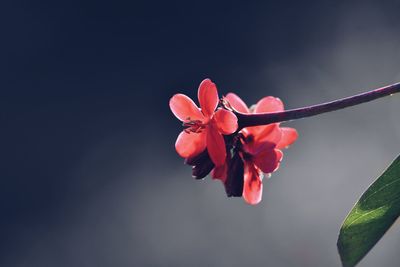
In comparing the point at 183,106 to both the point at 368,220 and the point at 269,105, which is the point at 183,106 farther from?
the point at 368,220

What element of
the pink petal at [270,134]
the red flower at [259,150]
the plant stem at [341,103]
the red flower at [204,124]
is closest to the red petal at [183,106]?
the red flower at [204,124]

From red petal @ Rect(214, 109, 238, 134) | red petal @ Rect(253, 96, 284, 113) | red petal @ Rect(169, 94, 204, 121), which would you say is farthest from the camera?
red petal @ Rect(169, 94, 204, 121)

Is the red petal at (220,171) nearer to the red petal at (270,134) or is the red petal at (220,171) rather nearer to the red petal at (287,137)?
the red petal at (270,134)

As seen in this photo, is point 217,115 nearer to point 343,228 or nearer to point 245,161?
point 245,161

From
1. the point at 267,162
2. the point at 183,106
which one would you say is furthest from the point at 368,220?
the point at 183,106

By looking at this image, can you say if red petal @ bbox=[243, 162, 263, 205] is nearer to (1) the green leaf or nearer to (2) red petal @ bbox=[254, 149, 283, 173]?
(2) red petal @ bbox=[254, 149, 283, 173]

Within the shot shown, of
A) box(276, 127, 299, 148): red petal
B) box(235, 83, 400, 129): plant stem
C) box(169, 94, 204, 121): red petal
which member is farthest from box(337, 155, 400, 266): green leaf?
box(169, 94, 204, 121): red petal
